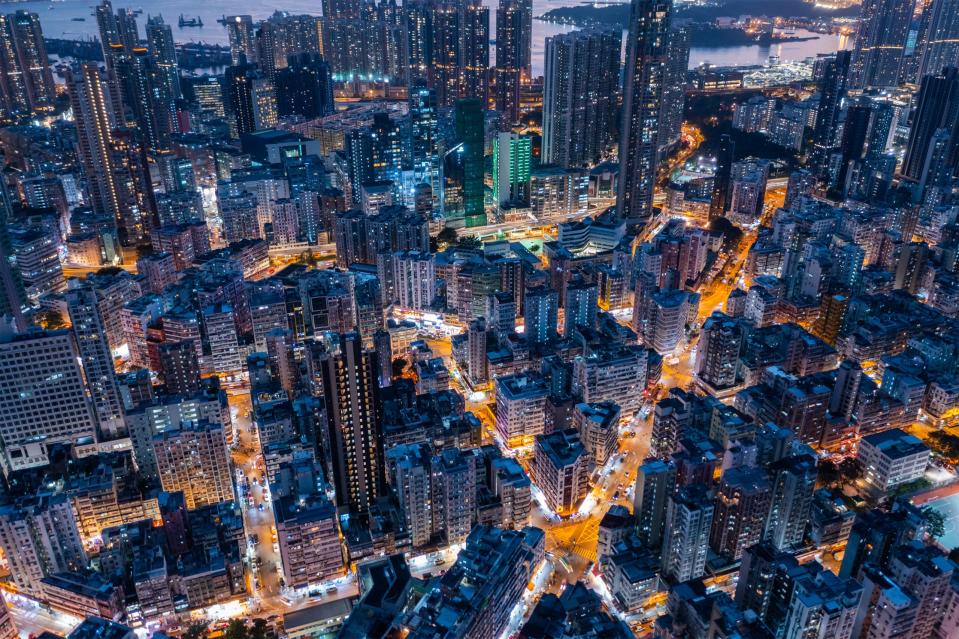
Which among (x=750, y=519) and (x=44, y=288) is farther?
(x=44, y=288)

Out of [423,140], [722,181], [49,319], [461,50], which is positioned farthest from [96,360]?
[461,50]

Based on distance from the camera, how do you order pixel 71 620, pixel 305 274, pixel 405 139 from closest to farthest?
pixel 71 620, pixel 305 274, pixel 405 139

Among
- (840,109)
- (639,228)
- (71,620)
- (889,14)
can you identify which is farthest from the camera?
A: (889,14)

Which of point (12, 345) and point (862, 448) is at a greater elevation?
point (12, 345)

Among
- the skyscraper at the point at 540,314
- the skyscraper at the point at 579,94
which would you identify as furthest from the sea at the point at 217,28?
the skyscraper at the point at 540,314

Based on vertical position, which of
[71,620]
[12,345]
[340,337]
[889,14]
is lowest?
[71,620]

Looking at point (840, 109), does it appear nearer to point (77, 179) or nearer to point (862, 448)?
point (862, 448)

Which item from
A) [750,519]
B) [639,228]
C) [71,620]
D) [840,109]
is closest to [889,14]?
[840,109]

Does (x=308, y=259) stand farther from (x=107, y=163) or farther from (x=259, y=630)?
(x=259, y=630)
